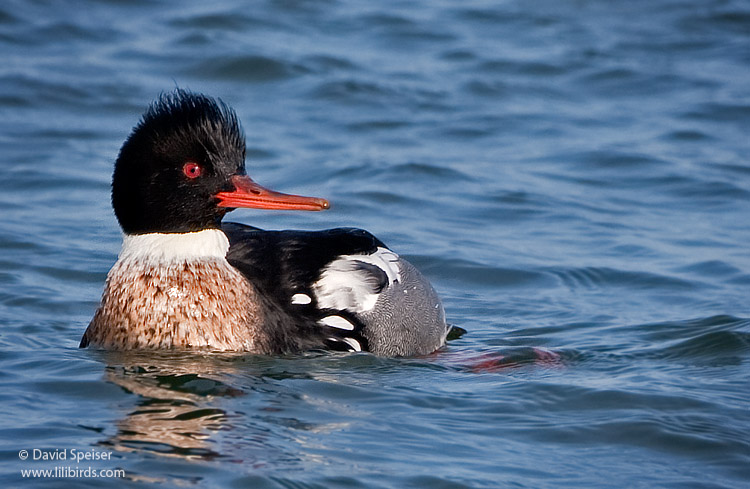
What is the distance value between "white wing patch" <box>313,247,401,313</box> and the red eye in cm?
95

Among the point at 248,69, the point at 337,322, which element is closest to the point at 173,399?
the point at 337,322

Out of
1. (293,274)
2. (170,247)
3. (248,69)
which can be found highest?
(248,69)

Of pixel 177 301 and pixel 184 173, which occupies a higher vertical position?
pixel 184 173

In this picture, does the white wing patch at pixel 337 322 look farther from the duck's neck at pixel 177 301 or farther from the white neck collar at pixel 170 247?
the white neck collar at pixel 170 247

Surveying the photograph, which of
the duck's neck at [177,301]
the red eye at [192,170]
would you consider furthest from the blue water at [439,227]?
the red eye at [192,170]

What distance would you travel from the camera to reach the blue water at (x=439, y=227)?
6.11m

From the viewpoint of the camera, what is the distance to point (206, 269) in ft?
23.9

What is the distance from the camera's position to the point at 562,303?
9211mm

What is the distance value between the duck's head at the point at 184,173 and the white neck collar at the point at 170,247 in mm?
45

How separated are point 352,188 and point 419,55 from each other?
5009 millimetres

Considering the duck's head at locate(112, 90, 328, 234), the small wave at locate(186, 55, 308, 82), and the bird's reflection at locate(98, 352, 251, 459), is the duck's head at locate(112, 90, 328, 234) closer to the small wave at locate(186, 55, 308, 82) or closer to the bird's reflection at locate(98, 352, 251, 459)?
the bird's reflection at locate(98, 352, 251, 459)

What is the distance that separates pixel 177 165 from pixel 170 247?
0.52 meters

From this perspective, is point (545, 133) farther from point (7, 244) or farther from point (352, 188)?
point (7, 244)

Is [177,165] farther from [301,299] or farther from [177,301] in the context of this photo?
[301,299]
